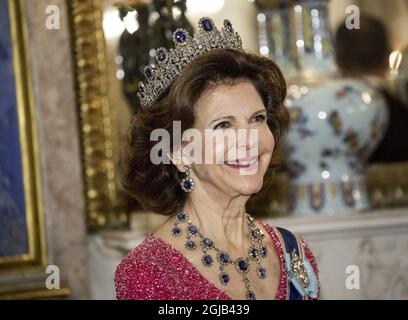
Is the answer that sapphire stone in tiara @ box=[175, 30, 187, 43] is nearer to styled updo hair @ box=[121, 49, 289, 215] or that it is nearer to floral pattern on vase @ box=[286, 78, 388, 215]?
styled updo hair @ box=[121, 49, 289, 215]

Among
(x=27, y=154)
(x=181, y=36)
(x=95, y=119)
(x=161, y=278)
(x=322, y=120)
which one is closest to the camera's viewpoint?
(x=161, y=278)

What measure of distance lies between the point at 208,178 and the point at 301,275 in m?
0.29

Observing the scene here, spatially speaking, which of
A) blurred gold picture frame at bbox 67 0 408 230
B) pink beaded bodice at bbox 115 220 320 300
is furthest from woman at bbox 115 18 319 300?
blurred gold picture frame at bbox 67 0 408 230

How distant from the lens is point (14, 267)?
3.03 metres

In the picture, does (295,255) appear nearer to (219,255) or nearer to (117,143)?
(219,255)

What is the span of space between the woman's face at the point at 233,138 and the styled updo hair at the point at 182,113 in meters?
0.03

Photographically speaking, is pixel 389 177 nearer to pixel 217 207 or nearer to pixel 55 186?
pixel 55 186

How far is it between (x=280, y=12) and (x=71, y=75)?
0.80 metres

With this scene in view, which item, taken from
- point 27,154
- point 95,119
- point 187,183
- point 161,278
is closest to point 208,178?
point 187,183

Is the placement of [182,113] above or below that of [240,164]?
above

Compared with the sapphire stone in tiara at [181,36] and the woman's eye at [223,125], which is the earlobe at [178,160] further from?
the sapphire stone in tiara at [181,36]

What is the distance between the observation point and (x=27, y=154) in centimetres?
305
